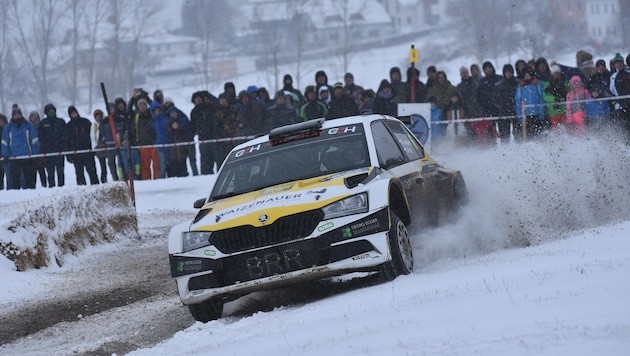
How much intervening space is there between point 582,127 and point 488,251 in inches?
397

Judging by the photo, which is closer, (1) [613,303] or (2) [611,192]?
(1) [613,303]

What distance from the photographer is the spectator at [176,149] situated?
2308cm

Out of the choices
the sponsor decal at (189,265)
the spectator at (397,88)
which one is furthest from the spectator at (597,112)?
the sponsor decal at (189,265)

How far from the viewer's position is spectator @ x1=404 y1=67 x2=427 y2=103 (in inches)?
842

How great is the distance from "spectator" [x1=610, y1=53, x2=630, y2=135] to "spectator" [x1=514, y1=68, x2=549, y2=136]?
1.39m

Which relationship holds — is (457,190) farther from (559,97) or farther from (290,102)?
(290,102)

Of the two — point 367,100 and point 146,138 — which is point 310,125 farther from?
point 146,138

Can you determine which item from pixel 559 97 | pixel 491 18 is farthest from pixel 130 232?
pixel 491 18

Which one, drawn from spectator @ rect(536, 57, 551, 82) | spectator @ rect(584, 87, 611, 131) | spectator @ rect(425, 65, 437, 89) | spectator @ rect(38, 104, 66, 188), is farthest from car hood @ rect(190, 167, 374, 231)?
spectator @ rect(38, 104, 66, 188)

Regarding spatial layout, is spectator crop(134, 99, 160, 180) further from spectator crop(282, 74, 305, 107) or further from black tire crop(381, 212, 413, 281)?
black tire crop(381, 212, 413, 281)

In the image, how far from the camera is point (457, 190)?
37.7 ft

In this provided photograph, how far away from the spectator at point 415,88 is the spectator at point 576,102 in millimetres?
3109

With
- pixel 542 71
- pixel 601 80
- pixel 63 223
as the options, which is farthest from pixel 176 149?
pixel 63 223

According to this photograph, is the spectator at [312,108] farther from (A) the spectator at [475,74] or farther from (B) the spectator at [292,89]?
(A) the spectator at [475,74]
